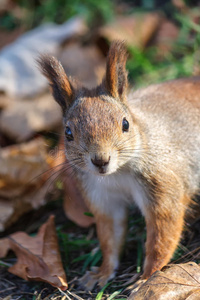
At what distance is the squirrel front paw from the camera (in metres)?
3.45

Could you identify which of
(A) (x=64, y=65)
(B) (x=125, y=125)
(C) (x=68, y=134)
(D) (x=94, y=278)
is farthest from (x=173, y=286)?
(A) (x=64, y=65)

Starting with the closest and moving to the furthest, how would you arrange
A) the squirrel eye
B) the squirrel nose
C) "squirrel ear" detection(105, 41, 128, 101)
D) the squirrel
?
1. the squirrel nose
2. the squirrel
3. the squirrel eye
4. "squirrel ear" detection(105, 41, 128, 101)

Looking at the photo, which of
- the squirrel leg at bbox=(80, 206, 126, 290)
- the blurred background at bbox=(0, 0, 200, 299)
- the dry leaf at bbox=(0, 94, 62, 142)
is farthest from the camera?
the dry leaf at bbox=(0, 94, 62, 142)

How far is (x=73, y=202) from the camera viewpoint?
14.0ft

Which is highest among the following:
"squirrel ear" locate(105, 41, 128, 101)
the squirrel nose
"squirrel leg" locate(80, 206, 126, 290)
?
"squirrel ear" locate(105, 41, 128, 101)

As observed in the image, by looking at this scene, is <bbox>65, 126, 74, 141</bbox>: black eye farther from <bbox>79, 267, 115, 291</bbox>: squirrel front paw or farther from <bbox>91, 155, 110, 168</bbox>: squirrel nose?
<bbox>79, 267, 115, 291</bbox>: squirrel front paw

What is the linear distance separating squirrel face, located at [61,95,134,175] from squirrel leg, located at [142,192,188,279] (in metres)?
0.50

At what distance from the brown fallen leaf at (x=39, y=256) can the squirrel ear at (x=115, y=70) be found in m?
1.23

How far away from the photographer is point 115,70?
127 inches

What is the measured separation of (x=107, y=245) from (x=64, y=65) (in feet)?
5.03

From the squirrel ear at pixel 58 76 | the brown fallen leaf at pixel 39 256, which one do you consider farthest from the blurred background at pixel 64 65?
the squirrel ear at pixel 58 76

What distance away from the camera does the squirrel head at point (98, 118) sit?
9.40 feet

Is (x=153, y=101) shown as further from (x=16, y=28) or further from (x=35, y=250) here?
(x=16, y=28)

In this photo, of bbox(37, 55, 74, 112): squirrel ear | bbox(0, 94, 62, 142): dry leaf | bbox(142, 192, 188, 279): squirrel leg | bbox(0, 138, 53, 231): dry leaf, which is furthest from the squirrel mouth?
bbox(0, 94, 62, 142): dry leaf
